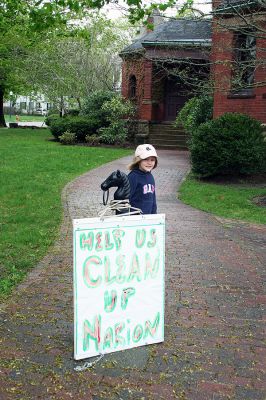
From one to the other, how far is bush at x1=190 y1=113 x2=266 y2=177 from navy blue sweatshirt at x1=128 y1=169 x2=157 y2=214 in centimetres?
878

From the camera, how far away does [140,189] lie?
4.96 meters

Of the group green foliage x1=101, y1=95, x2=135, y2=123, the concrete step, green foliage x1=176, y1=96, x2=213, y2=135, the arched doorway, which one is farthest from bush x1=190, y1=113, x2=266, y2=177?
the arched doorway

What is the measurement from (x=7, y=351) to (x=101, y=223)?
127cm

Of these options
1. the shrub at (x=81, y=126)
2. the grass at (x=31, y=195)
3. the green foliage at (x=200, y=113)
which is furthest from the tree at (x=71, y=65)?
the green foliage at (x=200, y=113)

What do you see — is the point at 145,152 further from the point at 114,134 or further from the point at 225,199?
the point at 114,134

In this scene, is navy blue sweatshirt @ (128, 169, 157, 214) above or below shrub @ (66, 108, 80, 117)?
below

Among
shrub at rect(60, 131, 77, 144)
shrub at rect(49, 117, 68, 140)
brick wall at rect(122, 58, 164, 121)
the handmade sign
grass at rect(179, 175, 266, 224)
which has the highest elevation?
brick wall at rect(122, 58, 164, 121)

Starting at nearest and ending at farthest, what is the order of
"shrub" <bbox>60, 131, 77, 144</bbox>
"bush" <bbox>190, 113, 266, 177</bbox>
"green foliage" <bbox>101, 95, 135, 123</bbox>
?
"bush" <bbox>190, 113, 266, 177</bbox> → "shrub" <bbox>60, 131, 77, 144</bbox> → "green foliage" <bbox>101, 95, 135, 123</bbox>

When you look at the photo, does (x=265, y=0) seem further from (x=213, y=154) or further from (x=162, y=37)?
(x=162, y=37)

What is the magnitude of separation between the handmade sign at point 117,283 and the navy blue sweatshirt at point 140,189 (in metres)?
1.05

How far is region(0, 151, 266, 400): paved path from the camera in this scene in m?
3.40

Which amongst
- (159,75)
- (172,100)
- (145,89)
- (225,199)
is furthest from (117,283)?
(172,100)

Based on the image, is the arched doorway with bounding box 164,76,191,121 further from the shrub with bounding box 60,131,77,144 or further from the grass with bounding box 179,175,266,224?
the grass with bounding box 179,175,266,224

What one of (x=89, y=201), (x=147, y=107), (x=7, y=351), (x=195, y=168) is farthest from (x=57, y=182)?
(x=147, y=107)
